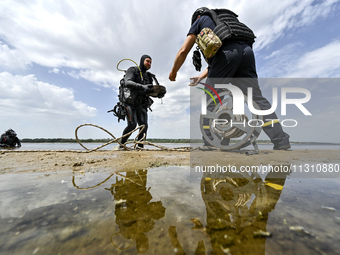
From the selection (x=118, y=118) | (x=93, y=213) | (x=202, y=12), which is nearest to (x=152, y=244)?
(x=93, y=213)

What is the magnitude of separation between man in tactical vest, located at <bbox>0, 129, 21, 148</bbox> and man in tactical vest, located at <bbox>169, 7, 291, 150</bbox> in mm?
9748

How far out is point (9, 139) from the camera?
746cm

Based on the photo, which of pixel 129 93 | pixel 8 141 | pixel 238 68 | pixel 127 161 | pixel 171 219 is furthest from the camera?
pixel 8 141

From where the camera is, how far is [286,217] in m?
0.51

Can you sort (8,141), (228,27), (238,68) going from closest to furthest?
1. (228,27)
2. (238,68)
3. (8,141)

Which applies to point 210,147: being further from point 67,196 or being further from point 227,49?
point 67,196

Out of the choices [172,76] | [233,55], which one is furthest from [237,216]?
[172,76]

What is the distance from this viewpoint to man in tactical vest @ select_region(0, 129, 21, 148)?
7309 mm

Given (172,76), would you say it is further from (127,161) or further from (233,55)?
(127,161)

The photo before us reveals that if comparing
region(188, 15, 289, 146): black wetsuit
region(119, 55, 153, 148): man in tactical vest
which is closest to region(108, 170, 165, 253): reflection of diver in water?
region(188, 15, 289, 146): black wetsuit

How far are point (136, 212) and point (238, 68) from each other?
288cm

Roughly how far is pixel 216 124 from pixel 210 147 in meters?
0.51

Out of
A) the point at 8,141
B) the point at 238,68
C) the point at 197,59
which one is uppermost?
the point at 197,59

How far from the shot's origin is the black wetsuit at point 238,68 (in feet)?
8.12
